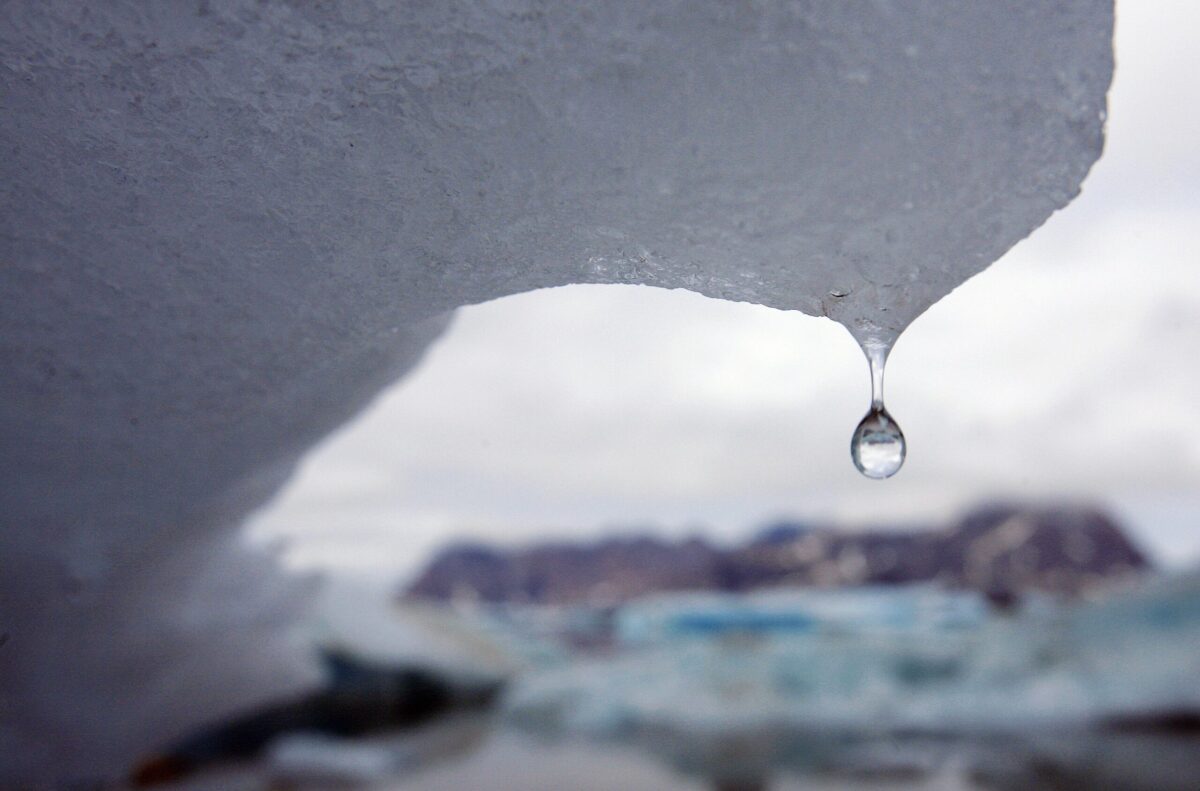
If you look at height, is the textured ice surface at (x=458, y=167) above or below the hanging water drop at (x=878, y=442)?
above

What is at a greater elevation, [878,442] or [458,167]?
[458,167]

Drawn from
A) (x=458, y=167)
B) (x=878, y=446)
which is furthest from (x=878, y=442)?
(x=458, y=167)

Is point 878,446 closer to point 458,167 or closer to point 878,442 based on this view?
point 878,442

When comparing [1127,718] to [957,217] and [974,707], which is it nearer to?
[974,707]

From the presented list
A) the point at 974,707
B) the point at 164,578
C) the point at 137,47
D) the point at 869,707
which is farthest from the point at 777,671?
the point at 137,47

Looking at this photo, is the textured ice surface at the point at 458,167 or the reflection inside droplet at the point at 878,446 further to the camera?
the reflection inside droplet at the point at 878,446
